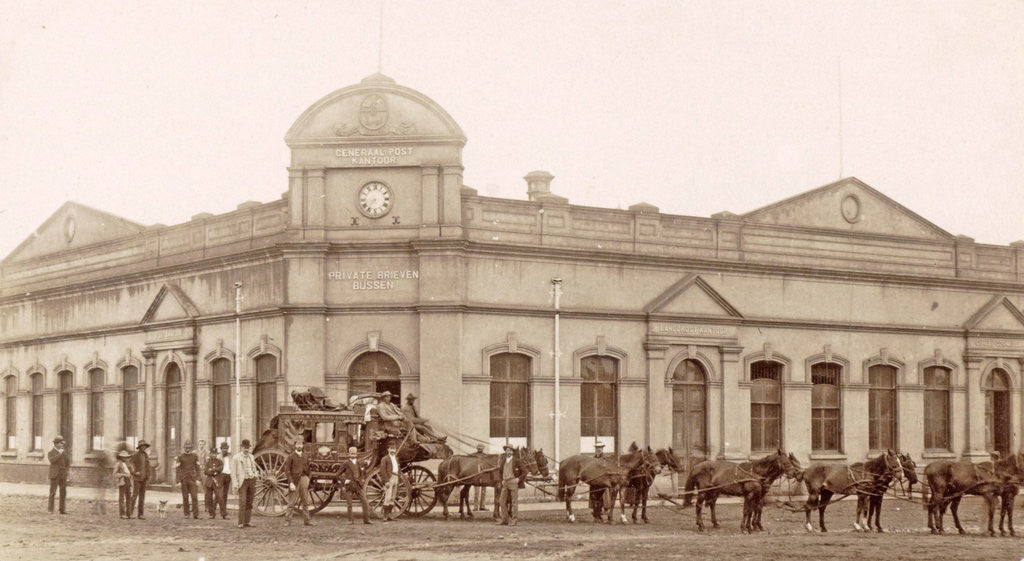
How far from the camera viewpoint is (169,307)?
32625 millimetres

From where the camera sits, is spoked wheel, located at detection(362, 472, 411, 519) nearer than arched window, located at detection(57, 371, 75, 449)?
Yes

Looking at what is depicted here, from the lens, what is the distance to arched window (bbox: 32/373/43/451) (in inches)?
1478

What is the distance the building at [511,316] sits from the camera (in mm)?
27875

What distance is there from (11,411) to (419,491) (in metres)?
20.3

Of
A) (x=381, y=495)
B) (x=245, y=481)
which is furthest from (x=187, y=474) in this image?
(x=381, y=495)

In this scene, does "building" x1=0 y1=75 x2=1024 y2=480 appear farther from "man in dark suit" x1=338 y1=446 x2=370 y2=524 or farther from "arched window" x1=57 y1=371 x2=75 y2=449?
"man in dark suit" x1=338 y1=446 x2=370 y2=524

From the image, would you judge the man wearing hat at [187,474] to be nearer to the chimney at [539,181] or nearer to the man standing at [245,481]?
the man standing at [245,481]

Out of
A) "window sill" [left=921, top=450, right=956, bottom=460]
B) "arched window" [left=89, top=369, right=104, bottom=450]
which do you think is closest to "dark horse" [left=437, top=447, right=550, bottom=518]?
"window sill" [left=921, top=450, right=956, bottom=460]

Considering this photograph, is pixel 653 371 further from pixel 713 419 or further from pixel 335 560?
pixel 335 560

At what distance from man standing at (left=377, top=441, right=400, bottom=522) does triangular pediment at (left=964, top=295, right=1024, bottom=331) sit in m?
18.2

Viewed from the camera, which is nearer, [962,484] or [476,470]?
[962,484]

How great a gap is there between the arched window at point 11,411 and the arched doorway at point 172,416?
822 centimetres

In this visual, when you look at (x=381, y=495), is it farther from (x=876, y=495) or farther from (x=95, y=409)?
(x=95, y=409)

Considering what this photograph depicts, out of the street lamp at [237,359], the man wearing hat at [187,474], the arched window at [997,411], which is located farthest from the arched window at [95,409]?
the arched window at [997,411]
